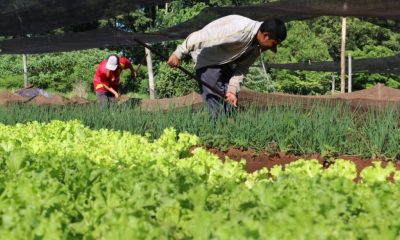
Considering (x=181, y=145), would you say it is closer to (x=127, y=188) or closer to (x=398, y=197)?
(x=127, y=188)

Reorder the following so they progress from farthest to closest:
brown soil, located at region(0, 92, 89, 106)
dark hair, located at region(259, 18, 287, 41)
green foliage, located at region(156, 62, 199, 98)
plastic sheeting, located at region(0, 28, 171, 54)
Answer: green foliage, located at region(156, 62, 199, 98) → brown soil, located at region(0, 92, 89, 106) → plastic sheeting, located at region(0, 28, 171, 54) → dark hair, located at region(259, 18, 287, 41)

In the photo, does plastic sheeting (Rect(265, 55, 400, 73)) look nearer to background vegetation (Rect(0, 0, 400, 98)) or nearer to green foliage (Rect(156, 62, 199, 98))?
green foliage (Rect(156, 62, 199, 98))

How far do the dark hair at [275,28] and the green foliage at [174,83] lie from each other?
17.5 meters

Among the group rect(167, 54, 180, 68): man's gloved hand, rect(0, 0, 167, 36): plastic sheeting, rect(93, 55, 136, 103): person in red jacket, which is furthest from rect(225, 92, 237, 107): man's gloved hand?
rect(93, 55, 136, 103): person in red jacket

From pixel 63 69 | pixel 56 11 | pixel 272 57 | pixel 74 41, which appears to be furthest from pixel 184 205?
pixel 63 69

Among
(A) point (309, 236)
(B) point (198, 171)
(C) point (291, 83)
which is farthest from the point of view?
(C) point (291, 83)

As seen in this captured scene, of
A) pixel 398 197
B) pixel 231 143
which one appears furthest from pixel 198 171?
pixel 231 143

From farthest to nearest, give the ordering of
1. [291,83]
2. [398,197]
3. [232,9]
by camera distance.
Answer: [291,83], [232,9], [398,197]

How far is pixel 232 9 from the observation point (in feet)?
24.8

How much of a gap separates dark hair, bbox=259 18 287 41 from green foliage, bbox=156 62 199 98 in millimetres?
17468

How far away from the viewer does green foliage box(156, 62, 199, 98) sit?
73.8 feet

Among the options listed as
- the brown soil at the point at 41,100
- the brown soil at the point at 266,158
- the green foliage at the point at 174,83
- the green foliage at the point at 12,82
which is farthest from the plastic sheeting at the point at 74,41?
the green foliage at the point at 12,82

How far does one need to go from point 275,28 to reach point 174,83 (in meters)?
18.3

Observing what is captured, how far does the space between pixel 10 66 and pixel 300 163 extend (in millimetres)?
28722
